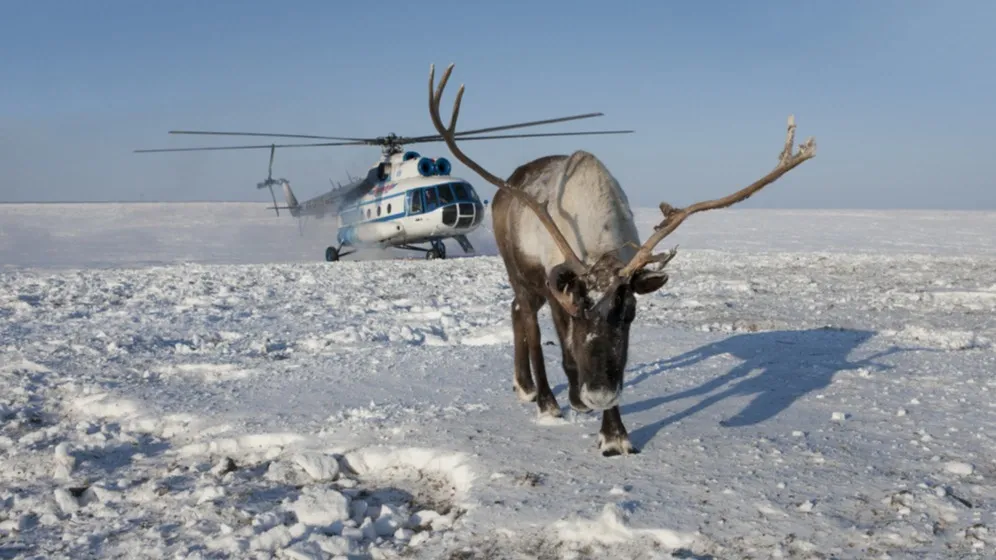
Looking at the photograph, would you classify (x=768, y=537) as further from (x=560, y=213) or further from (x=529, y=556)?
(x=560, y=213)

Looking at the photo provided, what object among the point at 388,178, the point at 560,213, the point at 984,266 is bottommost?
the point at 984,266

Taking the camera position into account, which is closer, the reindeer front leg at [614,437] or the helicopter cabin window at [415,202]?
the reindeer front leg at [614,437]

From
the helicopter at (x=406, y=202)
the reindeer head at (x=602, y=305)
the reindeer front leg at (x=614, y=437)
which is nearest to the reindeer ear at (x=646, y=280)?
the reindeer head at (x=602, y=305)

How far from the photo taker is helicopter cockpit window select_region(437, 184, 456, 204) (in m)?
23.6

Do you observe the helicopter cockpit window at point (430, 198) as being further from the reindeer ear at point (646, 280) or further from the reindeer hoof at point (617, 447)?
the reindeer ear at point (646, 280)

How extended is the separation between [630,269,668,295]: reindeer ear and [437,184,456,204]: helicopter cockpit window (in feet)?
63.9

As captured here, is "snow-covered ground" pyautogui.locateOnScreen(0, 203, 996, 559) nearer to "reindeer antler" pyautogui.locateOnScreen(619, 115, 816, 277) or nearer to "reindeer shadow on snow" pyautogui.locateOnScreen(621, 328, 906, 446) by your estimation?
"reindeer shadow on snow" pyautogui.locateOnScreen(621, 328, 906, 446)

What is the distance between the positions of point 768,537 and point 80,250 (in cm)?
3550

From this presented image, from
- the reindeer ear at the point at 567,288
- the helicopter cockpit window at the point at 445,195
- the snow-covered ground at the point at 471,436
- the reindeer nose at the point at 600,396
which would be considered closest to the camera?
the snow-covered ground at the point at 471,436

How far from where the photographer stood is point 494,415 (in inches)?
220

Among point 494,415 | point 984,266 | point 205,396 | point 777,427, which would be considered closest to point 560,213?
point 494,415

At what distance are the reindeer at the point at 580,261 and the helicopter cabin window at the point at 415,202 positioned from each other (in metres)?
17.5

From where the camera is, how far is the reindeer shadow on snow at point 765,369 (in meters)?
5.59

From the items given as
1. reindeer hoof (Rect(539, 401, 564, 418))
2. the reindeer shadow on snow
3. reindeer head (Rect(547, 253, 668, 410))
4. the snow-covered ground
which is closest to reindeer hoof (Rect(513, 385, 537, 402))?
the snow-covered ground
